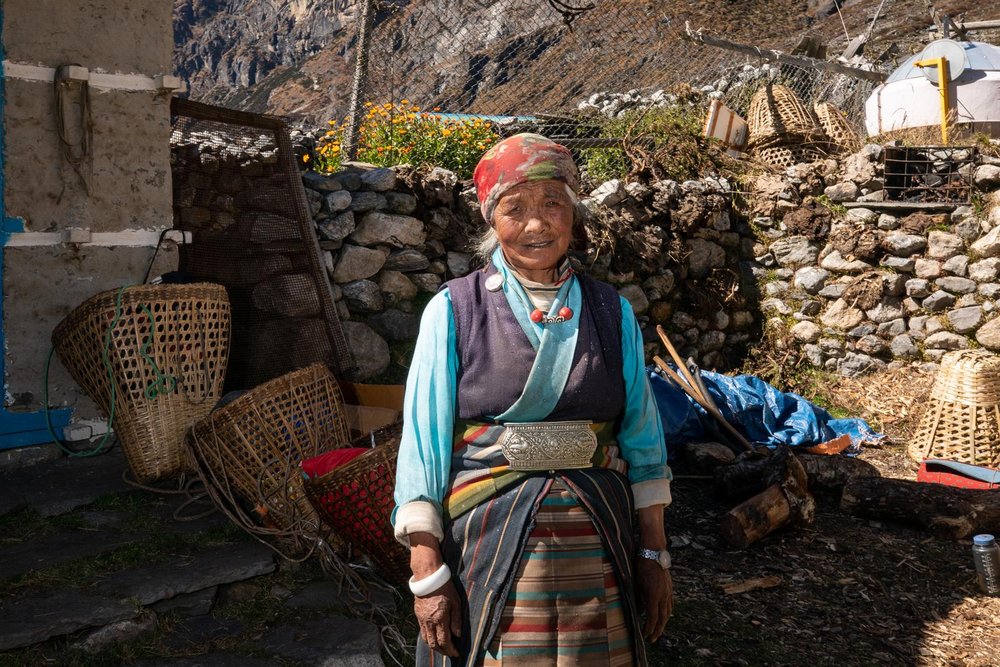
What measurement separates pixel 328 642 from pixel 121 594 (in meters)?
0.71

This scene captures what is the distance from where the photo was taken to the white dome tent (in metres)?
8.70

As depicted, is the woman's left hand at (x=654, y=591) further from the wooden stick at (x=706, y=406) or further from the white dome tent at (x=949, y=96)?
the white dome tent at (x=949, y=96)

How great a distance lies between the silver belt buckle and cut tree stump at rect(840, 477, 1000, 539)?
3370mm

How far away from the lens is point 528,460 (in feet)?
6.36

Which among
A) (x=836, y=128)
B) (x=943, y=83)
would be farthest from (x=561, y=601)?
(x=943, y=83)

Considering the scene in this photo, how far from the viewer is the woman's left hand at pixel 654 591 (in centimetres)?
207

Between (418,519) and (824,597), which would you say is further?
(824,597)

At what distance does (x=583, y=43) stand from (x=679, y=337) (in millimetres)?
3365

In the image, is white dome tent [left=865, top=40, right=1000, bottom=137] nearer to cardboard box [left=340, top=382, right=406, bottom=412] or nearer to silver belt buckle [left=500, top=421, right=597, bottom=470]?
cardboard box [left=340, top=382, right=406, bottom=412]

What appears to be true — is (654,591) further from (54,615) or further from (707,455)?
(707,455)

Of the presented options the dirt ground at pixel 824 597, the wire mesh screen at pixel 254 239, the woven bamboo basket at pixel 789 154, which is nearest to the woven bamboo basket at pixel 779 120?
the woven bamboo basket at pixel 789 154

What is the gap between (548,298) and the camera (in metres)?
2.06

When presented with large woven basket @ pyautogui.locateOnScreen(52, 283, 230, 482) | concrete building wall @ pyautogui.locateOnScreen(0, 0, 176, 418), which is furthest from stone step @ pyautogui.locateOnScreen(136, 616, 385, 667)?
concrete building wall @ pyautogui.locateOnScreen(0, 0, 176, 418)

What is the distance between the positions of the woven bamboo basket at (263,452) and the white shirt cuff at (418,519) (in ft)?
5.04
